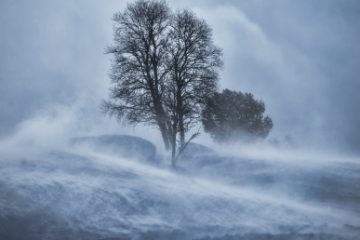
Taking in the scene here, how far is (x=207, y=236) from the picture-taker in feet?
39.1

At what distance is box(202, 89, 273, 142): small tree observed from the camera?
103ft

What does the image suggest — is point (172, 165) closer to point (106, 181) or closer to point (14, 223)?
point (106, 181)

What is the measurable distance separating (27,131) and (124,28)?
9.49 metres

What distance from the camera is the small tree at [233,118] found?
103 feet

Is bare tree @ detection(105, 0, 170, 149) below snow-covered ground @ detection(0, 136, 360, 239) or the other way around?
the other way around

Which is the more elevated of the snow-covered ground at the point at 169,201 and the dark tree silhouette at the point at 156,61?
the dark tree silhouette at the point at 156,61

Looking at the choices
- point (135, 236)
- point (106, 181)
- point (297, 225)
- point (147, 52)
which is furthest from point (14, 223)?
point (147, 52)

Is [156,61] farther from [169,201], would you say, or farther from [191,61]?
[169,201]

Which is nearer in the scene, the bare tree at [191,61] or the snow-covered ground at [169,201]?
the snow-covered ground at [169,201]

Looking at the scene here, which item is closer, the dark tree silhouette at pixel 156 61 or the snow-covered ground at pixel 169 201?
the snow-covered ground at pixel 169 201

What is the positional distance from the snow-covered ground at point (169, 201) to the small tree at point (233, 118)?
9221 millimetres

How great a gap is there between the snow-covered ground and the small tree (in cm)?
922

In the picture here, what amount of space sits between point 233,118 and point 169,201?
1839 centimetres

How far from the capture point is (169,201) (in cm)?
1478
